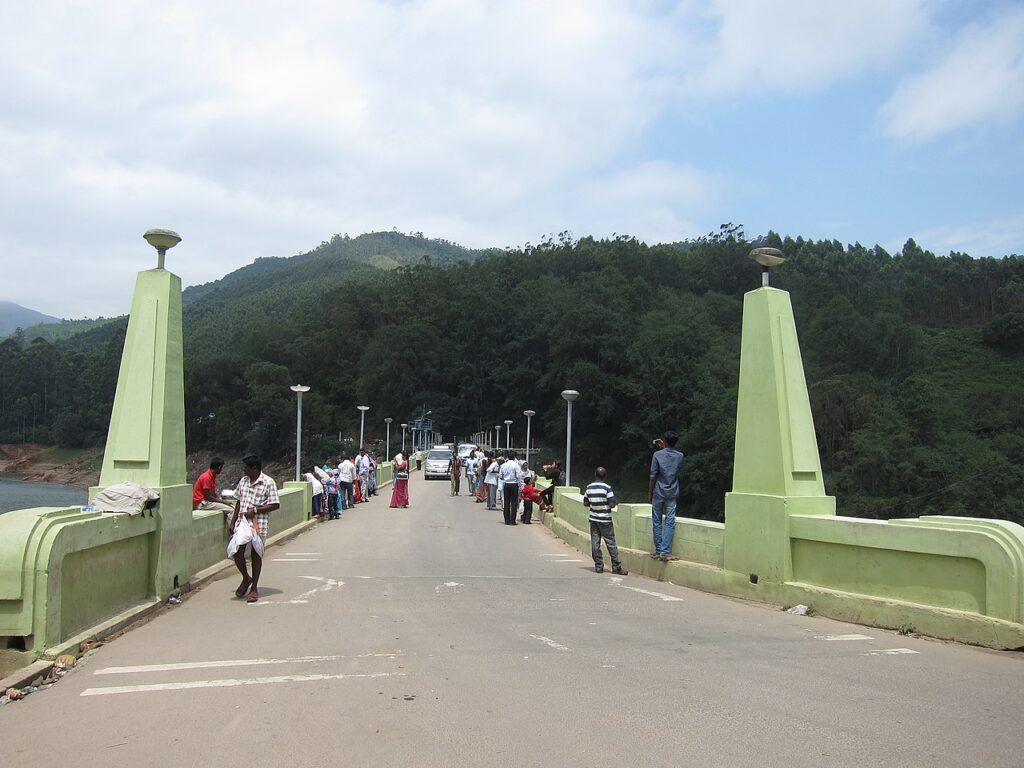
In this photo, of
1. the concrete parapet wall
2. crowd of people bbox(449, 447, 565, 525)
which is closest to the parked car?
crowd of people bbox(449, 447, 565, 525)

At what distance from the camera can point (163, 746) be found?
15.5 ft

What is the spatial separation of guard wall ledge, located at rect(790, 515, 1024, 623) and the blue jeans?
2.43 m

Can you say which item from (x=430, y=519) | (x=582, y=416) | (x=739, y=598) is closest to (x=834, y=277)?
(x=582, y=416)

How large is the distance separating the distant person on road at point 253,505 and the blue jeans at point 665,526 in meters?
5.15

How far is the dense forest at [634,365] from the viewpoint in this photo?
55.3m

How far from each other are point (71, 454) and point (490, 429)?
179 feet

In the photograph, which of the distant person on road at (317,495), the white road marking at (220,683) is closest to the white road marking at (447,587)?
the white road marking at (220,683)

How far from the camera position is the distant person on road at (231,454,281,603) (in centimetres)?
975

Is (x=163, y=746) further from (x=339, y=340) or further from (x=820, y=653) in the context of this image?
(x=339, y=340)

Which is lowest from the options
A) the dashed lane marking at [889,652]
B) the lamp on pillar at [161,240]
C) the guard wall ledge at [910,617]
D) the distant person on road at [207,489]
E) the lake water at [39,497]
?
the lake water at [39,497]

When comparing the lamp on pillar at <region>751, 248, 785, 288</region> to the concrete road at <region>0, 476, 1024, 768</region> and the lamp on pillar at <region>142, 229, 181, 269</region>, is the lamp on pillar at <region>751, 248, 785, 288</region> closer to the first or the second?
the concrete road at <region>0, 476, 1024, 768</region>

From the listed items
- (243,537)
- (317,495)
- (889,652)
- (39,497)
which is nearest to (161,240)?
(243,537)

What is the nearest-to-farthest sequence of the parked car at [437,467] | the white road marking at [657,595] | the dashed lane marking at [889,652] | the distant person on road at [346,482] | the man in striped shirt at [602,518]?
the dashed lane marking at [889,652], the white road marking at [657,595], the man in striped shirt at [602,518], the distant person on road at [346,482], the parked car at [437,467]

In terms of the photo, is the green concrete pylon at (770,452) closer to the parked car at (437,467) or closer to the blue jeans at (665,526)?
the blue jeans at (665,526)
